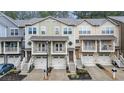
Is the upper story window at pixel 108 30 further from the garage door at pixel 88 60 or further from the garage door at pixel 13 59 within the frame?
the garage door at pixel 13 59

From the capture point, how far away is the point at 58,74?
780 cm

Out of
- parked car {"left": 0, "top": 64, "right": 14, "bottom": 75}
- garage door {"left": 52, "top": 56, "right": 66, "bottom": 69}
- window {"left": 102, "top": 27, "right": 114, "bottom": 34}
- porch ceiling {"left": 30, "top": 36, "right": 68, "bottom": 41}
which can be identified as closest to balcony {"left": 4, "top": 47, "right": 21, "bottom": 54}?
parked car {"left": 0, "top": 64, "right": 14, "bottom": 75}

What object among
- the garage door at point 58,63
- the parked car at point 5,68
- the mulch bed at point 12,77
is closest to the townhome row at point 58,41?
the garage door at point 58,63

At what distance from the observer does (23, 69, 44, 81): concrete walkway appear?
7703mm

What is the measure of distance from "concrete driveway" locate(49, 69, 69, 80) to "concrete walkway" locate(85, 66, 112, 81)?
642 mm

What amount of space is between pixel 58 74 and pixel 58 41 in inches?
34.8

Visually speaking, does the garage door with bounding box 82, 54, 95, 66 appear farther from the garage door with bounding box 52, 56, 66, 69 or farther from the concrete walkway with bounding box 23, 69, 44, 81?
the concrete walkway with bounding box 23, 69, 44, 81

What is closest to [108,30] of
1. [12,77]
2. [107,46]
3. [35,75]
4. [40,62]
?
[107,46]

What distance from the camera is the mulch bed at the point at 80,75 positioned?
779cm

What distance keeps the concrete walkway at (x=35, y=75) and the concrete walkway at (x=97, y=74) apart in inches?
48.6
